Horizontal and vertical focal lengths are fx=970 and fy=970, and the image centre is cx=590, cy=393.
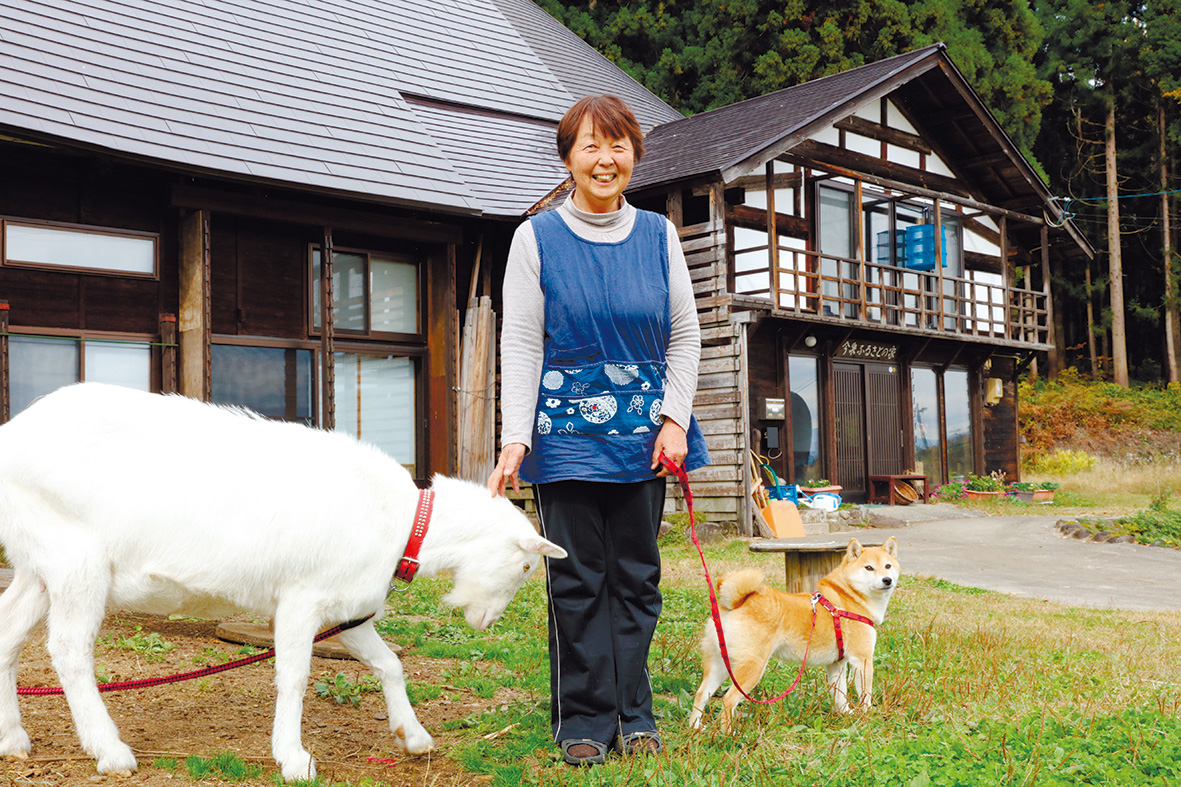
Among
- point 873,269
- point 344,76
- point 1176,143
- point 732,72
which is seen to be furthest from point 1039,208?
point 1176,143

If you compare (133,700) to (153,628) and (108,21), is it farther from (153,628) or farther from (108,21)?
(108,21)

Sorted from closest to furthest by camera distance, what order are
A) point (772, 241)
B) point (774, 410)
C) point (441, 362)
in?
point (441, 362), point (772, 241), point (774, 410)

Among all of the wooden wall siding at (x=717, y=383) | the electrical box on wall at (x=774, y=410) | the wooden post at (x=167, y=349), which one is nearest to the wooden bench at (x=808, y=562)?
the wooden post at (x=167, y=349)

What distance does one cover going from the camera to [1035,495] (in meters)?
19.3

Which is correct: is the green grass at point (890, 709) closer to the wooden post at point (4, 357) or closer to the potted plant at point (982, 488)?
the wooden post at point (4, 357)

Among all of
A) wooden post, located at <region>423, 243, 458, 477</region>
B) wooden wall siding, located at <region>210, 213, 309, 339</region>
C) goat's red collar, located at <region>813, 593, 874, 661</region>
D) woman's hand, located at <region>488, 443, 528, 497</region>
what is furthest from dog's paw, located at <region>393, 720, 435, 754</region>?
wooden post, located at <region>423, 243, 458, 477</region>

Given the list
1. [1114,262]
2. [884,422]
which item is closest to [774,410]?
[884,422]

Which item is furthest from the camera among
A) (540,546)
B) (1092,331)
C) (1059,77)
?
(1092,331)

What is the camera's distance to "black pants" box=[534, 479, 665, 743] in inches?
141

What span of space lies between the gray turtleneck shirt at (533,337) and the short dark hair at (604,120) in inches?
10.3

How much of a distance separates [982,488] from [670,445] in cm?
1731

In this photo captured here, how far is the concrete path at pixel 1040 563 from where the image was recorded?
360 inches

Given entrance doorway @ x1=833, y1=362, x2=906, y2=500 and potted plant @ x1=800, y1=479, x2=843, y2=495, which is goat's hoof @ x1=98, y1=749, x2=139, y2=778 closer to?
potted plant @ x1=800, y1=479, x2=843, y2=495

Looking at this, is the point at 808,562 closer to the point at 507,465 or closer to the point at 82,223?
the point at 507,465
